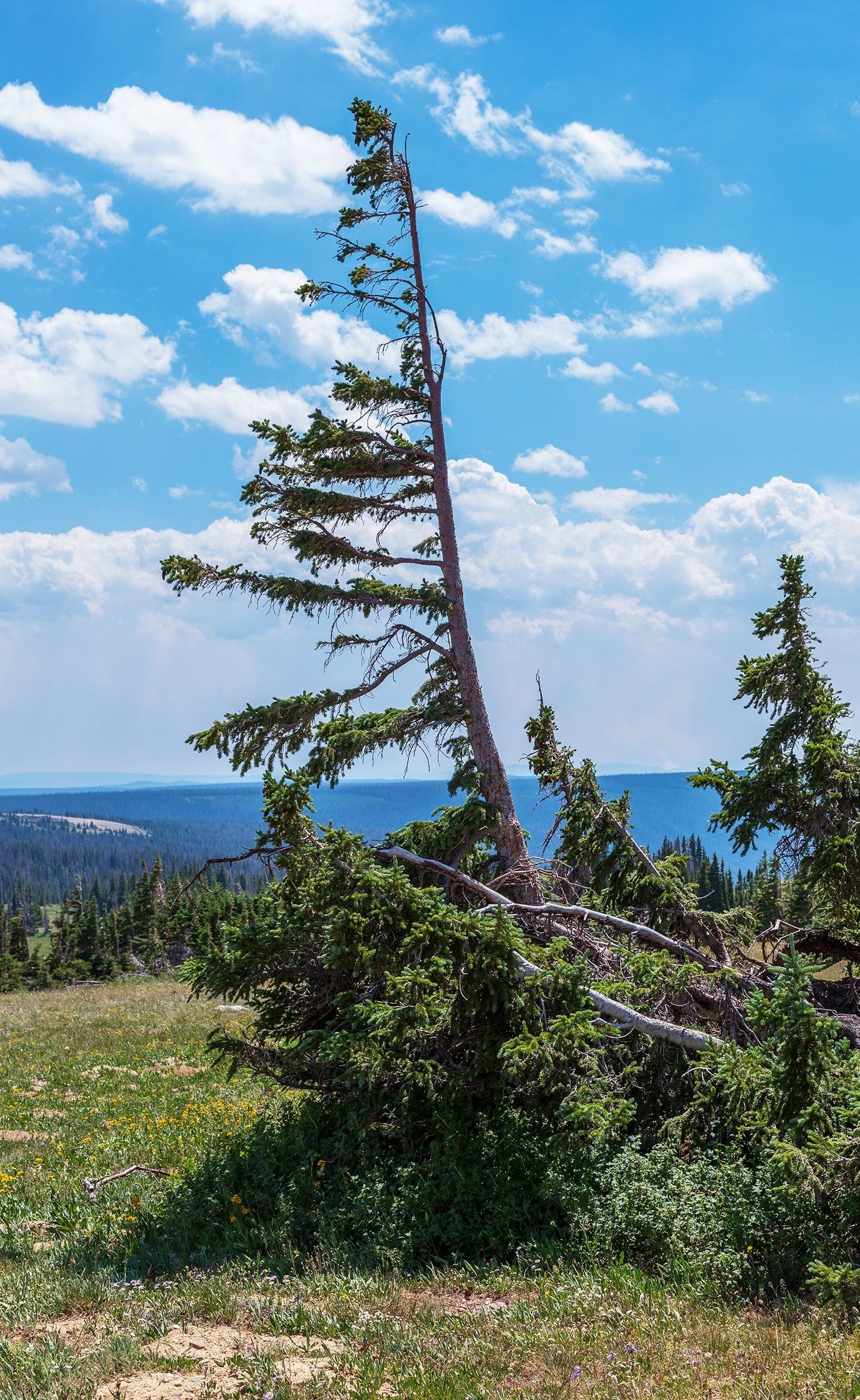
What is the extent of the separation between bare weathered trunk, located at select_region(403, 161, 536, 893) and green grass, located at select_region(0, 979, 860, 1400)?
5.60 metres

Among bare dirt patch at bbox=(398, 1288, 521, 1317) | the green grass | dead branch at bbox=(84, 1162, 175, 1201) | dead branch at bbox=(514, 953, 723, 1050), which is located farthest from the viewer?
dead branch at bbox=(84, 1162, 175, 1201)

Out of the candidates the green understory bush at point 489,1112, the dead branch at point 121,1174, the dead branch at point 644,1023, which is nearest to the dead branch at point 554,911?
the green understory bush at point 489,1112

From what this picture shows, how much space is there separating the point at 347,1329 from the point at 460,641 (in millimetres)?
8806

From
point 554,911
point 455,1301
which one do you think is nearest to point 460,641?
point 554,911

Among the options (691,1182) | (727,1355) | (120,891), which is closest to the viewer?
(727,1355)

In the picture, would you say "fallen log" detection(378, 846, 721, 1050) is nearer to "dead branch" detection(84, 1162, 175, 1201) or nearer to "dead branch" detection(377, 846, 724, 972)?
"dead branch" detection(377, 846, 724, 972)

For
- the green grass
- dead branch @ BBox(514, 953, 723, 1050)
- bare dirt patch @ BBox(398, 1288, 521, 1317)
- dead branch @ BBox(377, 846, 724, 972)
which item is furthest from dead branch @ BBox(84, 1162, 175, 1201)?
dead branch @ BBox(514, 953, 723, 1050)

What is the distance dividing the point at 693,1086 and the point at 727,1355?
162 inches

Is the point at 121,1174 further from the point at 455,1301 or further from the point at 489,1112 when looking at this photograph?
the point at 455,1301

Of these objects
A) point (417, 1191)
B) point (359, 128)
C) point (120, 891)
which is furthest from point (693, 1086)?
point (120, 891)

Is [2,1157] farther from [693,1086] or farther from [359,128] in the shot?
[359,128]

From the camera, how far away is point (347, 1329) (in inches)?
265

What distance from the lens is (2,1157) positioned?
503 inches

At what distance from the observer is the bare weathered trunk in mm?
12773
